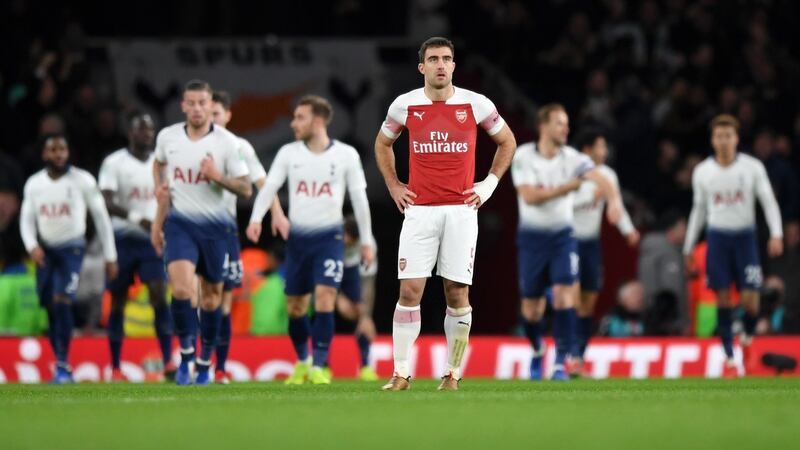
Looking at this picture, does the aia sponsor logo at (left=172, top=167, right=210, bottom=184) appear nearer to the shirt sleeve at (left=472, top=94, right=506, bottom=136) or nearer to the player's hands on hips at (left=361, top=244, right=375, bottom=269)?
the player's hands on hips at (left=361, top=244, right=375, bottom=269)

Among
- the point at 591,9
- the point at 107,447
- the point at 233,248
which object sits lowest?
the point at 107,447

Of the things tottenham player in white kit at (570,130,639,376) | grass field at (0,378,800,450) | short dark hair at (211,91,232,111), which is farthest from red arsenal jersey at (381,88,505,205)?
tottenham player in white kit at (570,130,639,376)

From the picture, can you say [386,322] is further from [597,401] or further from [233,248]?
[597,401]

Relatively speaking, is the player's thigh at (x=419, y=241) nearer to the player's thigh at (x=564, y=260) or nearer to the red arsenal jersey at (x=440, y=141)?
the red arsenal jersey at (x=440, y=141)

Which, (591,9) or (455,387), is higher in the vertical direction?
(591,9)

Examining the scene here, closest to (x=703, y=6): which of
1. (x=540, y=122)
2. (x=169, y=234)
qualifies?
(x=540, y=122)

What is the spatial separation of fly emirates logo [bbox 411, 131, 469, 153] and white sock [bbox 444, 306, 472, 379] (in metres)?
1.18

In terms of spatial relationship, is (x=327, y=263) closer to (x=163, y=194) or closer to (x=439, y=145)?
(x=163, y=194)

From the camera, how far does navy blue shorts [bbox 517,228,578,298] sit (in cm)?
1634

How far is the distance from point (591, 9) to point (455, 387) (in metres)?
14.7

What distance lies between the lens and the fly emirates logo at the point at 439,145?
451 inches

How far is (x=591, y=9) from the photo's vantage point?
25.5 meters

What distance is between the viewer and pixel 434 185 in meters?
11.5

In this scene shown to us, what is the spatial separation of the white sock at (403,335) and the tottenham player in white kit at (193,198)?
8.70 feet
